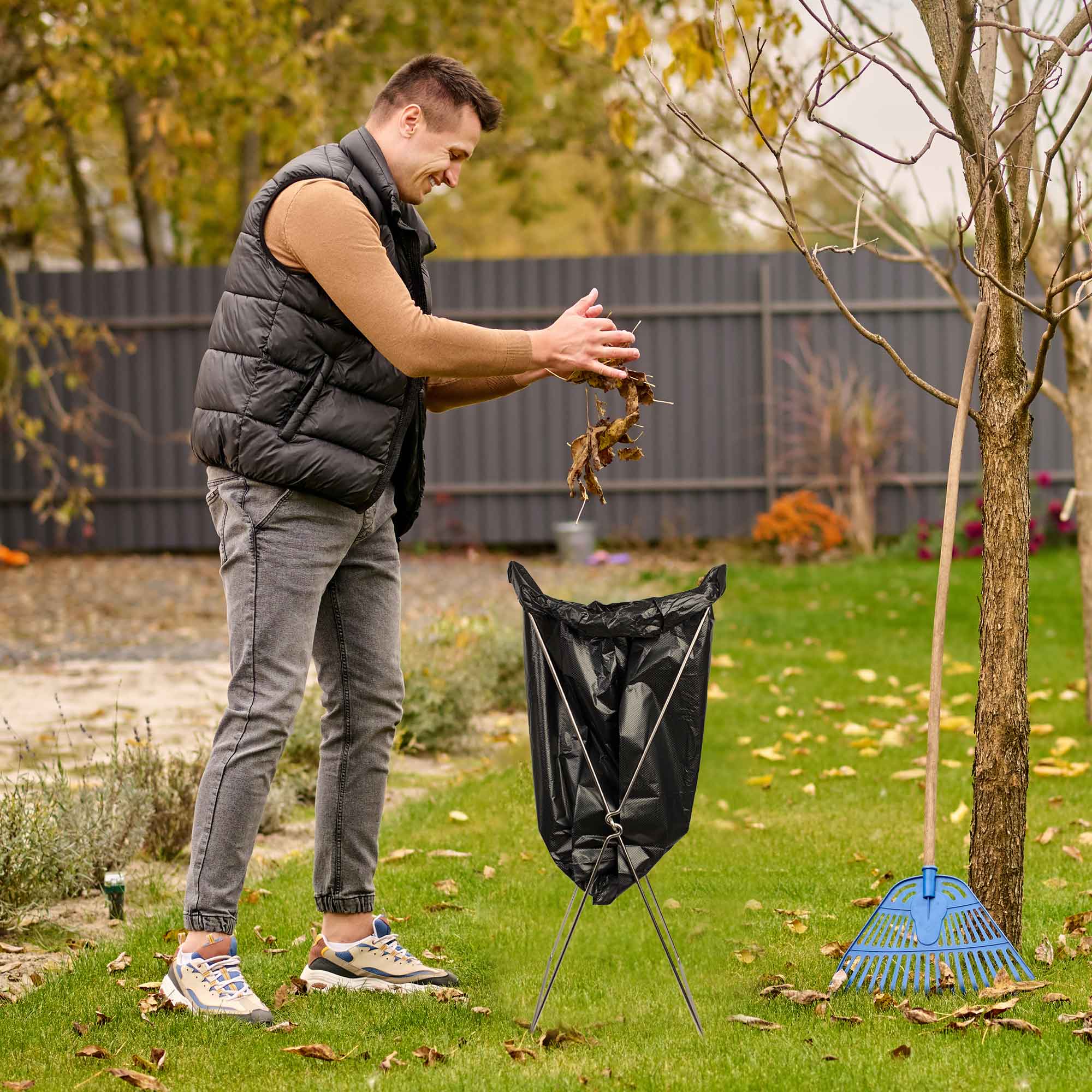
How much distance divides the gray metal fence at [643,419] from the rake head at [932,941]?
787 cm

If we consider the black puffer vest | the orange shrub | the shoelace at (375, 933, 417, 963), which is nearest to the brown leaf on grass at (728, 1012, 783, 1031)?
the shoelace at (375, 933, 417, 963)

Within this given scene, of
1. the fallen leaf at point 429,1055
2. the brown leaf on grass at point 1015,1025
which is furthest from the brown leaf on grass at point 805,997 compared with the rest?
the fallen leaf at point 429,1055

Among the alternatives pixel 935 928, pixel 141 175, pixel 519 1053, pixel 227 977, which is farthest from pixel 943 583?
pixel 141 175

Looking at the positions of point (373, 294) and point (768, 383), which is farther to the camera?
point (768, 383)

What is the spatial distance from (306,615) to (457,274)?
8512 mm

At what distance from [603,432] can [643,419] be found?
7709 millimetres

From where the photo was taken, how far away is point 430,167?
2.71m

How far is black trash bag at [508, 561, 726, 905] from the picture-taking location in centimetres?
244

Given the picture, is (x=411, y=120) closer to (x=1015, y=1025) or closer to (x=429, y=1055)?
(x=429, y=1055)

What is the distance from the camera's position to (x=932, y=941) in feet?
8.46

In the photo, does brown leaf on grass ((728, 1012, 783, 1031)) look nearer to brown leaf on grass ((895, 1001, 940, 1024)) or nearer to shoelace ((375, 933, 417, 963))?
brown leaf on grass ((895, 1001, 940, 1024))

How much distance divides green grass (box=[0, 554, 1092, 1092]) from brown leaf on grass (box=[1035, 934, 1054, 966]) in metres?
0.04

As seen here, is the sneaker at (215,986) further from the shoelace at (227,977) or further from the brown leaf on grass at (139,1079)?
the brown leaf on grass at (139,1079)

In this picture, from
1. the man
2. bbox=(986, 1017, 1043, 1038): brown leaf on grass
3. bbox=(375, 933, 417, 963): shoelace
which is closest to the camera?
bbox=(986, 1017, 1043, 1038): brown leaf on grass
